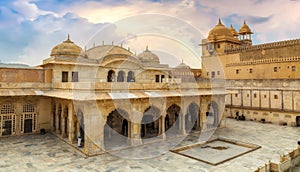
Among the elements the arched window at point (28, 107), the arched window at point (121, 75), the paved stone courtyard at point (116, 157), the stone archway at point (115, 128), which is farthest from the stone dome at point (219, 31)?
the arched window at point (28, 107)

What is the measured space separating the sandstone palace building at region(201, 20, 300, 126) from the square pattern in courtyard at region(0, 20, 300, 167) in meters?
0.10

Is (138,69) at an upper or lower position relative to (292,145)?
upper

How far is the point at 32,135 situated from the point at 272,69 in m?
26.5

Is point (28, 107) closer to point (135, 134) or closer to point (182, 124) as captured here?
point (135, 134)

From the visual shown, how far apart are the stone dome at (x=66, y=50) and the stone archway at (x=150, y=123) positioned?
340 inches

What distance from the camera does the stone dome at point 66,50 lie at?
20172mm

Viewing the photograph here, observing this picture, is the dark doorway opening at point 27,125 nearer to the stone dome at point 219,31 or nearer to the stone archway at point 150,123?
the stone archway at point 150,123

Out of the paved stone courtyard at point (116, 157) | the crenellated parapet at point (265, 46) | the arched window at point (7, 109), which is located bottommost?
the paved stone courtyard at point (116, 157)

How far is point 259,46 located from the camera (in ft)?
100

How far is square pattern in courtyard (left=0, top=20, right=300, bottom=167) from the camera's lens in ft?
44.7

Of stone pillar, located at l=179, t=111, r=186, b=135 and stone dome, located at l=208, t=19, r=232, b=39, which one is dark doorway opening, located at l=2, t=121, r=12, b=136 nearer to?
stone pillar, located at l=179, t=111, r=186, b=135

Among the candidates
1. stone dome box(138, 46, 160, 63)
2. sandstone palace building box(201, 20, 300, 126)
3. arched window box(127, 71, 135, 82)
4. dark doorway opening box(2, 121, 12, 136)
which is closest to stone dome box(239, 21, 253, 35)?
sandstone palace building box(201, 20, 300, 126)

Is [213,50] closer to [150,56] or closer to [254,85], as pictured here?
[254,85]

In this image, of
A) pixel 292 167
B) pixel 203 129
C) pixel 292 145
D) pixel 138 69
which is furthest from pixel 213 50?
pixel 292 167
